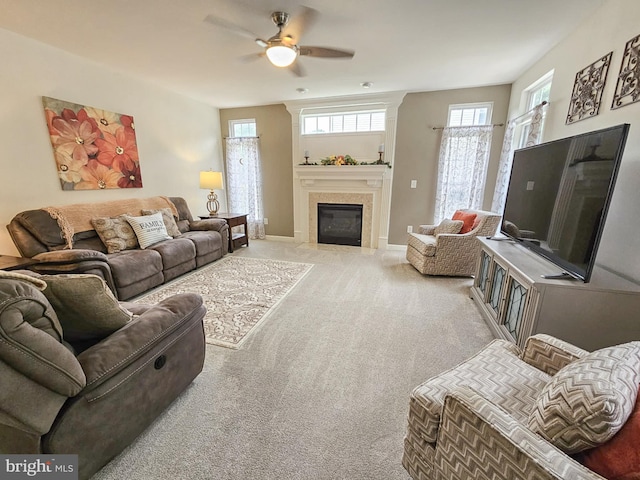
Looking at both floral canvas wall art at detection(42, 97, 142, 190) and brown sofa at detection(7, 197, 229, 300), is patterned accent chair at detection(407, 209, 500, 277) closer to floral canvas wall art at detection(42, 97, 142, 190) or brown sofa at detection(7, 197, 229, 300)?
brown sofa at detection(7, 197, 229, 300)

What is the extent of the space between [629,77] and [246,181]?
501 cm

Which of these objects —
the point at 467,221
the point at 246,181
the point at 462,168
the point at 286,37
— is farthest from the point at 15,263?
Answer: the point at 462,168

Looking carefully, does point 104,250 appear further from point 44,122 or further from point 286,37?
point 286,37

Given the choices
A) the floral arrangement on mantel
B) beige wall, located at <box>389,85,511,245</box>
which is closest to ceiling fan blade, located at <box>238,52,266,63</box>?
the floral arrangement on mantel

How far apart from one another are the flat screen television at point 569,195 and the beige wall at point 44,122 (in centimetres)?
461

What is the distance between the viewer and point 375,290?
10.1 ft

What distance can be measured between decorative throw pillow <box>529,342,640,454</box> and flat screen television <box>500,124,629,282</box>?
97cm

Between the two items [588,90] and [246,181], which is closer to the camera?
[588,90]

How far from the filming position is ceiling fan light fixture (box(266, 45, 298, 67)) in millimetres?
2143

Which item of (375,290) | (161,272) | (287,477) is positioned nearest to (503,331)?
(375,290)

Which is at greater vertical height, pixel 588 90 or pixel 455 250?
pixel 588 90

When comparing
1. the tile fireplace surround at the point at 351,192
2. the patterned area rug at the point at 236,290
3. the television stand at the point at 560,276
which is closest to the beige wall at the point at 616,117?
the television stand at the point at 560,276

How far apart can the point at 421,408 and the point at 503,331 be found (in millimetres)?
1525

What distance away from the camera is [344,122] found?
185 inches
